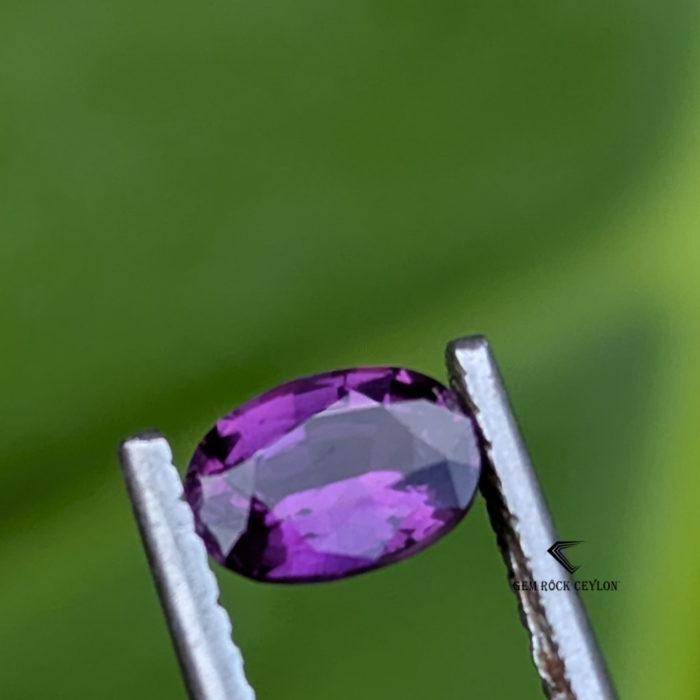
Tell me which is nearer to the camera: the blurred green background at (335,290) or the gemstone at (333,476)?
the gemstone at (333,476)

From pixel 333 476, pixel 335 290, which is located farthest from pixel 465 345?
pixel 335 290

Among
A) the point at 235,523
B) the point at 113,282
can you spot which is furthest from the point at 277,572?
the point at 113,282

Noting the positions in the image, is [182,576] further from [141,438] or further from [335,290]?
[335,290]

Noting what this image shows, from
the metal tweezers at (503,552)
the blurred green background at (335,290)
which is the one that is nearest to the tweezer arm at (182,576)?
the metal tweezers at (503,552)

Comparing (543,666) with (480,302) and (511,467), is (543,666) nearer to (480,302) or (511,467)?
(511,467)

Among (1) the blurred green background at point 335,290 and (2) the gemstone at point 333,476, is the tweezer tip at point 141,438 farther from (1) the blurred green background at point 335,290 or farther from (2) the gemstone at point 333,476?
(1) the blurred green background at point 335,290

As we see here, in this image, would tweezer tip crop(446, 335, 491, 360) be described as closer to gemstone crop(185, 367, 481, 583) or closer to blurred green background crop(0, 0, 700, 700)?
gemstone crop(185, 367, 481, 583)
